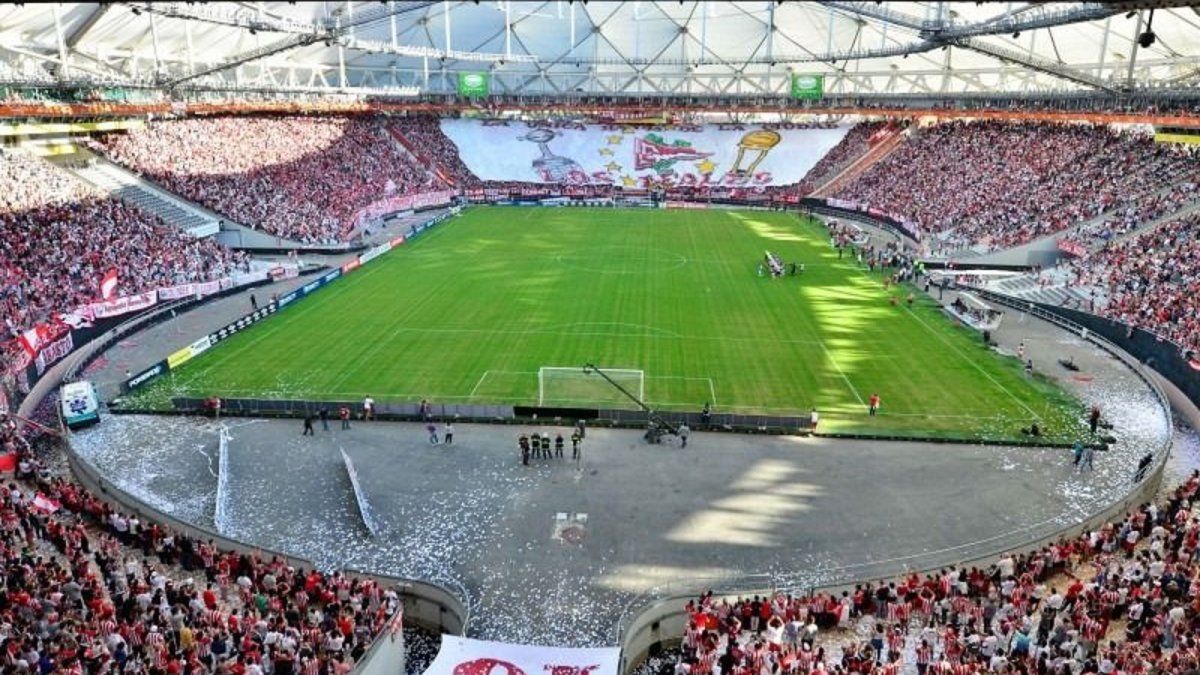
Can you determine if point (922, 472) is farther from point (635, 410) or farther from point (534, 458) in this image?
point (534, 458)

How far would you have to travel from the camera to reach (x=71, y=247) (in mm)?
40875

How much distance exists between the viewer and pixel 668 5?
8869cm

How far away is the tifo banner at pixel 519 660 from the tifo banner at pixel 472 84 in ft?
247

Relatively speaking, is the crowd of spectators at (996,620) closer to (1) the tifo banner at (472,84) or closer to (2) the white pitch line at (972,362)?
(2) the white pitch line at (972,362)

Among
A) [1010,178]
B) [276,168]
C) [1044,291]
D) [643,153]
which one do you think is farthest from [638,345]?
[643,153]

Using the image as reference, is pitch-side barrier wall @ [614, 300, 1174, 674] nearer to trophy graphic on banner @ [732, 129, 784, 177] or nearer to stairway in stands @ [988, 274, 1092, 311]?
stairway in stands @ [988, 274, 1092, 311]

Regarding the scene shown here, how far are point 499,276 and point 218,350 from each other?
17717 mm

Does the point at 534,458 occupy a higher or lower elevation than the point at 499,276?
lower

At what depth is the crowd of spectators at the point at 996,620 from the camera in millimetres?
14297

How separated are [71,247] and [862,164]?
224ft

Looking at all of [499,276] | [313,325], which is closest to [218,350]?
[313,325]

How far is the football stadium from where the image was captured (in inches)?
643

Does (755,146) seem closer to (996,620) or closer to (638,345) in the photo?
(638,345)

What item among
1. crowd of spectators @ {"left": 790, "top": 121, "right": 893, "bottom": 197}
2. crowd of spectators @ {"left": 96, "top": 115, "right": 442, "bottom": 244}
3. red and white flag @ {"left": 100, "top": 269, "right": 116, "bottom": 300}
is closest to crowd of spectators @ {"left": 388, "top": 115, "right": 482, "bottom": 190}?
crowd of spectators @ {"left": 96, "top": 115, "right": 442, "bottom": 244}
